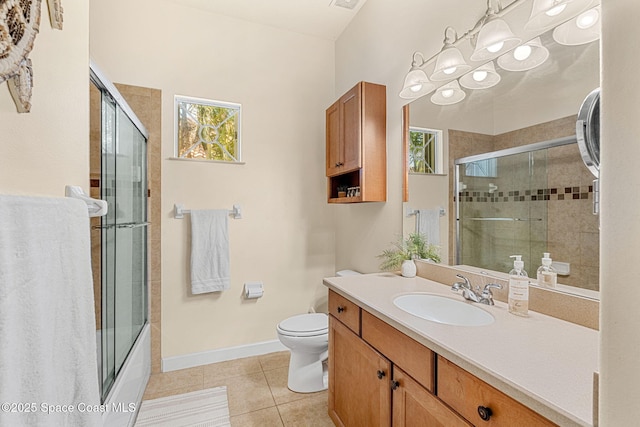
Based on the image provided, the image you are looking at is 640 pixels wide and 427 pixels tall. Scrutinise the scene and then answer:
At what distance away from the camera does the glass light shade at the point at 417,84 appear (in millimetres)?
1717

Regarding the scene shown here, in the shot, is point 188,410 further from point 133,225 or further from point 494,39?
point 494,39

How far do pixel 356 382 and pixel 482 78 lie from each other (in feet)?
5.24

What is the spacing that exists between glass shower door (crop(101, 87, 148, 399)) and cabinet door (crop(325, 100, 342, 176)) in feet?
4.60

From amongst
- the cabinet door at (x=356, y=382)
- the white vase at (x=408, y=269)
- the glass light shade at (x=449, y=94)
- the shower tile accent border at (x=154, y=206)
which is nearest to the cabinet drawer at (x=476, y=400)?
the cabinet door at (x=356, y=382)

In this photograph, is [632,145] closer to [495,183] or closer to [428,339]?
[428,339]

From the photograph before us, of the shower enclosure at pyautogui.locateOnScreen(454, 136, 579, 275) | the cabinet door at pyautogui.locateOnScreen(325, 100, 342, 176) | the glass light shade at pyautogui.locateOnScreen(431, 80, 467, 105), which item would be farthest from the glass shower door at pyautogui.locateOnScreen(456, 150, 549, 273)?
the cabinet door at pyautogui.locateOnScreen(325, 100, 342, 176)

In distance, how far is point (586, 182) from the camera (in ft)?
3.45

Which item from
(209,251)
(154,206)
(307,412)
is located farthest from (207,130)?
(307,412)

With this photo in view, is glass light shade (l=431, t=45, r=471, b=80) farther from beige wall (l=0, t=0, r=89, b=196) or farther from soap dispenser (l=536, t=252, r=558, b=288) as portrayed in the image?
beige wall (l=0, t=0, r=89, b=196)

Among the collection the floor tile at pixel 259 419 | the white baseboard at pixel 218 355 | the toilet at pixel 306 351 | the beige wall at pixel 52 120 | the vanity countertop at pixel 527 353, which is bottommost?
the floor tile at pixel 259 419

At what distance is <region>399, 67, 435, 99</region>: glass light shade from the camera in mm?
1717

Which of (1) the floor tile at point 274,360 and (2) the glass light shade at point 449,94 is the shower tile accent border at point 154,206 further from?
(2) the glass light shade at point 449,94

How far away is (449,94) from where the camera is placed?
1.65 metres

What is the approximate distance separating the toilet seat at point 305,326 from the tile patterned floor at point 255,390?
429 millimetres
